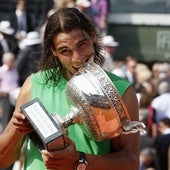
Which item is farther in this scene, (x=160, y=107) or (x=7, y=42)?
(x=7, y=42)

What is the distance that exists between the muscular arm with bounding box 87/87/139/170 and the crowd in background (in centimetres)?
179

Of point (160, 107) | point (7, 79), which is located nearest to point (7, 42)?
point (7, 79)

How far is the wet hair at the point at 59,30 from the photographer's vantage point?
2.11m

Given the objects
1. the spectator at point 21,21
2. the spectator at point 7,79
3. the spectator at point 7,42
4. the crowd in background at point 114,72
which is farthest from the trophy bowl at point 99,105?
the spectator at point 21,21

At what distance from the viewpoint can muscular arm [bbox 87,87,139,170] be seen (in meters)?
2.03

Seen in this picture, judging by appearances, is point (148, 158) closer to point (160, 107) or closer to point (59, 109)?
point (160, 107)

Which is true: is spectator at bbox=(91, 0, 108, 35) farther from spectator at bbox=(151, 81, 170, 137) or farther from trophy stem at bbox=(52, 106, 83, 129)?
trophy stem at bbox=(52, 106, 83, 129)

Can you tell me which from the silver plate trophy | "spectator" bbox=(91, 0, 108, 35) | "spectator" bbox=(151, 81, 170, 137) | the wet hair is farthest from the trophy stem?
"spectator" bbox=(91, 0, 108, 35)

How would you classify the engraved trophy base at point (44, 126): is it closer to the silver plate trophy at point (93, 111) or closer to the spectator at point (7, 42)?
the silver plate trophy at point (93, 111)

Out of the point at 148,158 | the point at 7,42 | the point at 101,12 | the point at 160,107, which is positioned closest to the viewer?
the point at 148,158

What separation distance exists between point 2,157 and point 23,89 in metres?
0.23

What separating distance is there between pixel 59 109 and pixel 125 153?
0.25m

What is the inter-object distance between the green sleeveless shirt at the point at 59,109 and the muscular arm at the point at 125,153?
0.11 ft

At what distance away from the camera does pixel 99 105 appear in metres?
1.93
